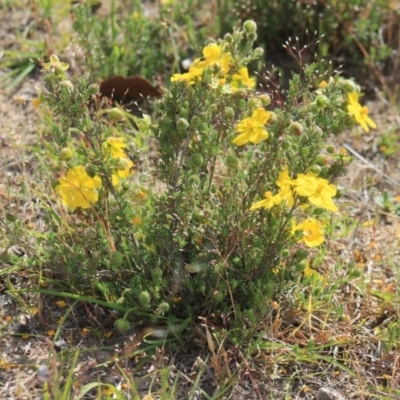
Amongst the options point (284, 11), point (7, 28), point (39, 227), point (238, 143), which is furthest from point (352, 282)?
point (7, 28)

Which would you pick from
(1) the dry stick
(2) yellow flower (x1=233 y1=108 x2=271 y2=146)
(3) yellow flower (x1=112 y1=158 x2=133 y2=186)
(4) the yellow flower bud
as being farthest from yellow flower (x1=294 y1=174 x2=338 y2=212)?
(1) the dry stick

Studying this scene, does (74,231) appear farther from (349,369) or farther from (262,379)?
(349,369)

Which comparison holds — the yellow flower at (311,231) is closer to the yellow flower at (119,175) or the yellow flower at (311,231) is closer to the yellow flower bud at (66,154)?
the yellow flower at (119,175)

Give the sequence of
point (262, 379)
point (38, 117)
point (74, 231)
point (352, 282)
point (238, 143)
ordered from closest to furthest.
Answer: point (238, 143), point (262, 379), point (74, 231), point (352, 282), point (38, 117)

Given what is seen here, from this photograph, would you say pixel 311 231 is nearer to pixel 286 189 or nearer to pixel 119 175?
pixel 286 189

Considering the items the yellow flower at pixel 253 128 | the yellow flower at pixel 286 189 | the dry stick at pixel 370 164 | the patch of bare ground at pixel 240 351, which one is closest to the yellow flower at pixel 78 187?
the patch of bare ground at pixel 240 351

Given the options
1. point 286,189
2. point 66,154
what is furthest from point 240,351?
point 66,154

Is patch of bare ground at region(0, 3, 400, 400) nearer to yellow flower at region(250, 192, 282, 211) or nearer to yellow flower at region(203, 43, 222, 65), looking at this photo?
yellow flower at region(250, 192, 282, 211)
